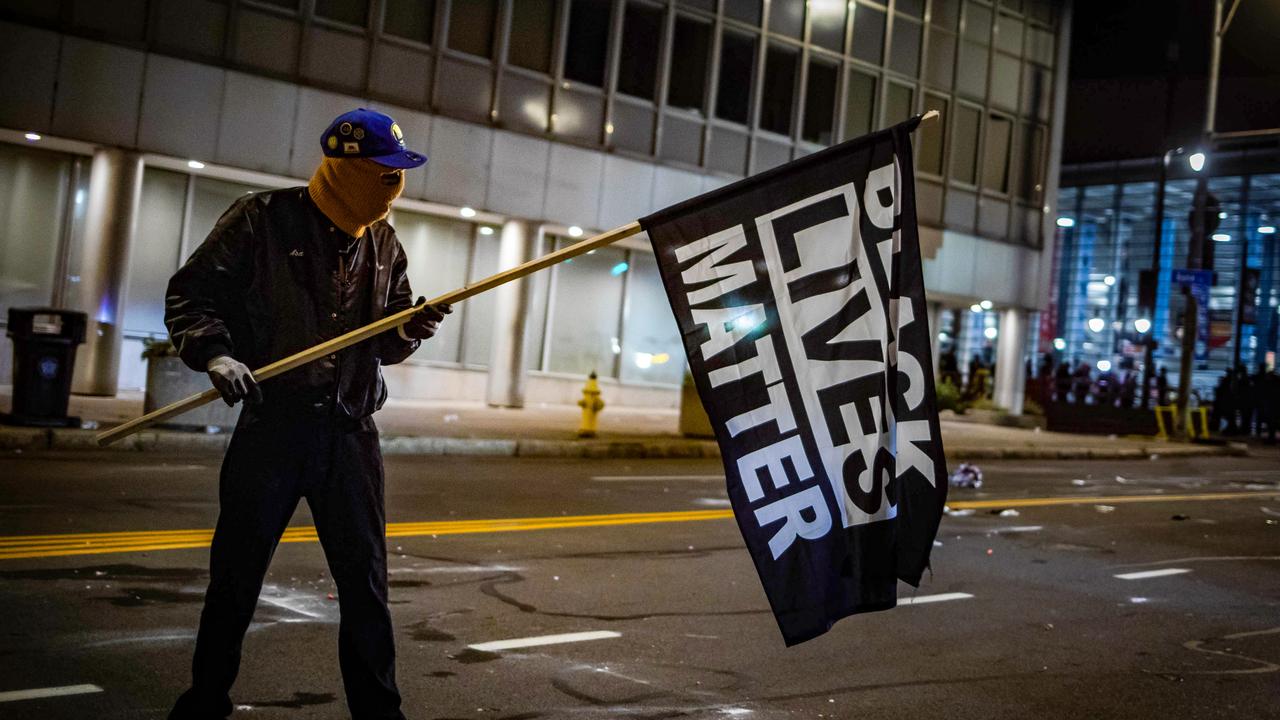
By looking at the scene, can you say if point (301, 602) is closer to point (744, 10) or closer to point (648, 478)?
point (648, 478)

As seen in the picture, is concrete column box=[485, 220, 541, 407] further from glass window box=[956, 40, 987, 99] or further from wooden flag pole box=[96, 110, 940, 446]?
wooden flag pole box=[96, 110, 940, 446]

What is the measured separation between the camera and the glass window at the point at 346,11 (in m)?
21.2

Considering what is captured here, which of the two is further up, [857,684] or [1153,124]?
[1153,124]

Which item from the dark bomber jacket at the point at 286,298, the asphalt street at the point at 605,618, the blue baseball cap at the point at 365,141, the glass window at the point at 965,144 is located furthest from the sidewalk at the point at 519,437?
the blue baseball cap at the point at 365,141

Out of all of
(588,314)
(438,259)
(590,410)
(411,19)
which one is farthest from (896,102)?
(590,410)

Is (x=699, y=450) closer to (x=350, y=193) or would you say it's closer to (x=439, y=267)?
(x=439, y=267)

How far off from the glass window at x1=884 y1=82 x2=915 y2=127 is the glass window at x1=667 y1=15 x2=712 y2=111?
569 centimetres

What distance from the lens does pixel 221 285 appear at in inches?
157

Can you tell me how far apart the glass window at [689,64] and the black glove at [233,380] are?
22992mm

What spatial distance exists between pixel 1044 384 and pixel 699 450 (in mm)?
19445

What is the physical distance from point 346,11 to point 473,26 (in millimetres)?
2524

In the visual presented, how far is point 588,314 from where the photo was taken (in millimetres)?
26547

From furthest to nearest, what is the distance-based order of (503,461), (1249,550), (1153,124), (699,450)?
1. (1153,124)
2. (699,450)
3. (503,461)
4. (1249,550)

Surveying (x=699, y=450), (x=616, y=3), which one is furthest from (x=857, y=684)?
(x=616, y=3)
